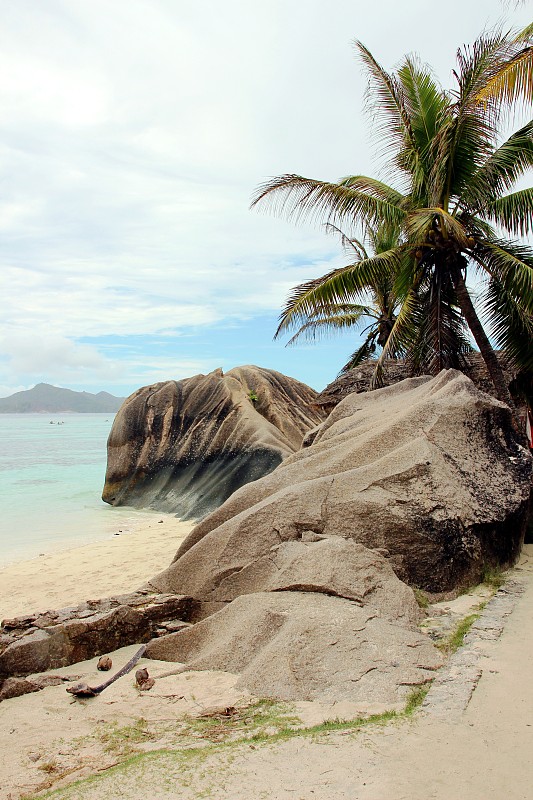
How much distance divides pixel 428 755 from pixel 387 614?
6.75ft

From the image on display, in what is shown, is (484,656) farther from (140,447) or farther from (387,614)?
(140,447)

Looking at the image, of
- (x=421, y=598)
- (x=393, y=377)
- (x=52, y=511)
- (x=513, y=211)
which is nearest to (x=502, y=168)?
(x=513, y=211)

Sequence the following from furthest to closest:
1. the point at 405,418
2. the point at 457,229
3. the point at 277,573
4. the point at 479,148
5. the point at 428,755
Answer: the point at 479,148
the point at 457,229
the point at 405,418
the point at 277,573
the point at 428,755

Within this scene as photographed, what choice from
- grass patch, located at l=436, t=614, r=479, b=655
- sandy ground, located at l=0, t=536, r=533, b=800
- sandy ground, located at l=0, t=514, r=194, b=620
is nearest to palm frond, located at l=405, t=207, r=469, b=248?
grass patch, located at l=436, t=614, r=479, b=655

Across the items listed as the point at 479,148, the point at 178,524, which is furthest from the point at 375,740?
the point at 178,524

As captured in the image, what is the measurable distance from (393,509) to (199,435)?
44.9 feet

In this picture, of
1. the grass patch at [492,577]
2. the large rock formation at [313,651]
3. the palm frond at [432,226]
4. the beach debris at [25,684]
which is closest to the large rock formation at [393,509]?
the grass patch at [492,577]

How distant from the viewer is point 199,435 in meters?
19.8

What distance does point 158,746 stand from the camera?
3814mm

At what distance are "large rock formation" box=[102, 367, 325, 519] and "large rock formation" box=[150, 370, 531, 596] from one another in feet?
32.9

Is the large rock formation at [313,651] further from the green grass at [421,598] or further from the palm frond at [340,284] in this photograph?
the palm frond at [340,284]

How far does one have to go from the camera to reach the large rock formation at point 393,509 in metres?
6.35

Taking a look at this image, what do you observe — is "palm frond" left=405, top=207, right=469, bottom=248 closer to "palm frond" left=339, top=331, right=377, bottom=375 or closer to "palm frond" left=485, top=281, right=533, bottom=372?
"palm frond" left=485, top=281, right=533, bottom=372

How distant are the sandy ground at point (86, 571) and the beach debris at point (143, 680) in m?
4.25
